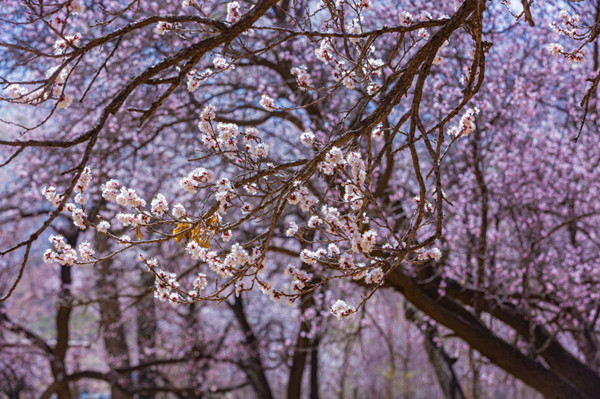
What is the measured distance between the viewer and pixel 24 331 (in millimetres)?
11125

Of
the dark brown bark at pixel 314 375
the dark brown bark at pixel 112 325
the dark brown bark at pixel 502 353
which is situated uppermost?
the dark brown bark at pixel 112 325

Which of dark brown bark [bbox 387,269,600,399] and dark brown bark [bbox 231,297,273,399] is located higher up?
dark brown bark [bbox 231,297,273,399]

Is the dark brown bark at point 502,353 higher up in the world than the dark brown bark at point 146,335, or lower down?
lower down

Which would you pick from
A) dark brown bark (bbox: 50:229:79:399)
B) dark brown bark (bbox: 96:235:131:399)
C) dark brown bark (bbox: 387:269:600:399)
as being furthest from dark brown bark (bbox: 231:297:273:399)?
dark brown bark (bbox: 387:269:600:399)

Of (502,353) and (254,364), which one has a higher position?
(254,364)

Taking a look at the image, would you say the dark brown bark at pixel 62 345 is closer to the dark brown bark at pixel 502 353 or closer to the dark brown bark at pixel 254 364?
the dark brown bark at pixel 254 364

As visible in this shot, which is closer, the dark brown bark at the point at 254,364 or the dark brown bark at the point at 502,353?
the dark brown bark at the point at 502,353

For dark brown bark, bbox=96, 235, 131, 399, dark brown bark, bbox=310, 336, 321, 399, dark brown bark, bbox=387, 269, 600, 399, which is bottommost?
dark brown bark, bbox=387, 269, 600, 399

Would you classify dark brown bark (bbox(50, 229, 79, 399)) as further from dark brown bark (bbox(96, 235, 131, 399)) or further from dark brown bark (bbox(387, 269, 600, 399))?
dark brown bark (bbox(387, 269, 600, 399))

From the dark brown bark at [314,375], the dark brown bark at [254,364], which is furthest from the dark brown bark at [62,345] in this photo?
the dark brown bark at [314,375]

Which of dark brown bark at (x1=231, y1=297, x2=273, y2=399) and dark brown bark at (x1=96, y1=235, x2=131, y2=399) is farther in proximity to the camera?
dark brown bark at (x1=231, y1=297, x2=273, y2=399)


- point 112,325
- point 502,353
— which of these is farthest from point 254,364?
point 502,353

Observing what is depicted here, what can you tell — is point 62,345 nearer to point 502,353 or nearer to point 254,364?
point 254,364

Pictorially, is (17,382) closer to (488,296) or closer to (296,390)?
(296,390)
